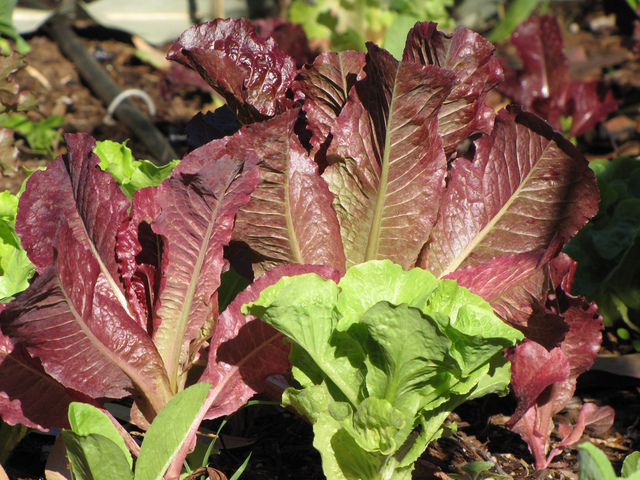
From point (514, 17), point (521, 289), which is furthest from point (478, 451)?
point (514, 17)

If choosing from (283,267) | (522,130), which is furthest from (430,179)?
(283,267)

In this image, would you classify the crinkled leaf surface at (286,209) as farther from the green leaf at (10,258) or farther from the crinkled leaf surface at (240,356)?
the green leaf at (10,258)

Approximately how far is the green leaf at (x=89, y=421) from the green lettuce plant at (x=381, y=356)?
30 centimetres

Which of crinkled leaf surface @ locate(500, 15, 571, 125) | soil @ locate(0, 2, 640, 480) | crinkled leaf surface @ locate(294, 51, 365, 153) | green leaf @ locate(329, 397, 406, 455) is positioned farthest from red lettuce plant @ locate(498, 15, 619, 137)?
green leaf @ locate(329, 397, 406, 455)

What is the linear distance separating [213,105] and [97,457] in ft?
10.3

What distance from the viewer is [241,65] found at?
1.27m

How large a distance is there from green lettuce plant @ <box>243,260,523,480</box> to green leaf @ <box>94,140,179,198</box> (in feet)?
1.68

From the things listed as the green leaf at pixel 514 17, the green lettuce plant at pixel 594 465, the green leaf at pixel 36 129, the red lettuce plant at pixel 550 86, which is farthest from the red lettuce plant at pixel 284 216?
the green leaf at pixel 514 17

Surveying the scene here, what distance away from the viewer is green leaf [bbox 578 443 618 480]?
81cm

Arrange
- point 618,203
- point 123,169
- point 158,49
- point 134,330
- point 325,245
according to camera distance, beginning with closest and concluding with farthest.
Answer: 1. point 134,330
2. point 325,245
3. point 123,169
4. point 618,203
5. point 158,49

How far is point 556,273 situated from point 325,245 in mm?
477

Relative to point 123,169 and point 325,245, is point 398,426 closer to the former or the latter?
point 325,245

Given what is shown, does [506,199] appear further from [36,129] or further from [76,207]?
[36,129]

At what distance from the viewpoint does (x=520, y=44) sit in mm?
3146
